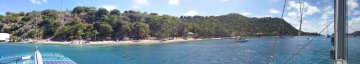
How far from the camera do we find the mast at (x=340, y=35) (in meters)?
6.66

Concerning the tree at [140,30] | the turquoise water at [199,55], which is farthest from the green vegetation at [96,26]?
the turquoise water at [199,55]

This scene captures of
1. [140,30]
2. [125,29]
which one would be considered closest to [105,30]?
[125,29]

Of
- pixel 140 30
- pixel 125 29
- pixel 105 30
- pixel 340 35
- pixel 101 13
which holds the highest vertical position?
pixel 101 13

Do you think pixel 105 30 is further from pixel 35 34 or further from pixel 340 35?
pixel 340 35

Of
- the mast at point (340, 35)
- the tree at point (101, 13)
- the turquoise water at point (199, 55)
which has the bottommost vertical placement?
the turquoise water at point (199, 55)

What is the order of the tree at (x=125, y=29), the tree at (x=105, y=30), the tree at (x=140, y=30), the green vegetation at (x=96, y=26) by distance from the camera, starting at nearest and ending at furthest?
the green vegetation at (x=96, y=26)
the tree at (x=105, y=30)
the tree at (x=125, y=29)
the tree at (x=140, y=30)

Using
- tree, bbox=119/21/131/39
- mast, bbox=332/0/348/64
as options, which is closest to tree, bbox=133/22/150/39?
tree, bbox=119/21/131/39

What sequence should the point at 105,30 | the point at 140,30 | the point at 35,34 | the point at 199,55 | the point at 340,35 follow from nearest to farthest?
the point at 340,35 → the point at 199,55 → the point at 35,34 → the point at 105,30 → the point at 140,30

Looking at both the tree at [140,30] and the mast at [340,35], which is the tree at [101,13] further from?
the mast at [340,35]

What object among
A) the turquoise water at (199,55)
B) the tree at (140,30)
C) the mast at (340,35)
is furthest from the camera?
the tree at (140,30)

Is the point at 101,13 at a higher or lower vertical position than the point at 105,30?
higher

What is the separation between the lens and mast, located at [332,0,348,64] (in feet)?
21.8

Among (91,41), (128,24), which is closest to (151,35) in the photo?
(128,24)

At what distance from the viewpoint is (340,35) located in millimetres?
6715
